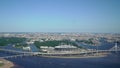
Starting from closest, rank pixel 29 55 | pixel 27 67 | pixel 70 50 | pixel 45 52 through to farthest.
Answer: pixel 27 67
pixel 29 55
pixel 45 52
pixel 70 50

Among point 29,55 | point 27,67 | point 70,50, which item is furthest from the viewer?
point 70,50

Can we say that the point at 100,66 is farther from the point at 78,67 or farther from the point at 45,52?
the point at 45,52

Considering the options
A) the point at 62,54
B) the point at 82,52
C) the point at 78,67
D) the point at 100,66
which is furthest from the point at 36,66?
the point at 82,52

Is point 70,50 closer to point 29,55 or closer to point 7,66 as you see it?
point 29,55

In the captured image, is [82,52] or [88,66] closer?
[88,66]

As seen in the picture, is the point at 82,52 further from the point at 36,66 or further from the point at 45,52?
the point at 36,66

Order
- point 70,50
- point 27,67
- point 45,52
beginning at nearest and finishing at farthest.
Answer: point 27,67 < point 45,52 < point 70,50

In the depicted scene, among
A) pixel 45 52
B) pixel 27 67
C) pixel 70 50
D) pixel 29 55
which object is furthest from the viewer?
pixel 70 50

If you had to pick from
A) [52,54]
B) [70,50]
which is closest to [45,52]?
[52,54]

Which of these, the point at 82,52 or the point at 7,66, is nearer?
the point at 7,66
